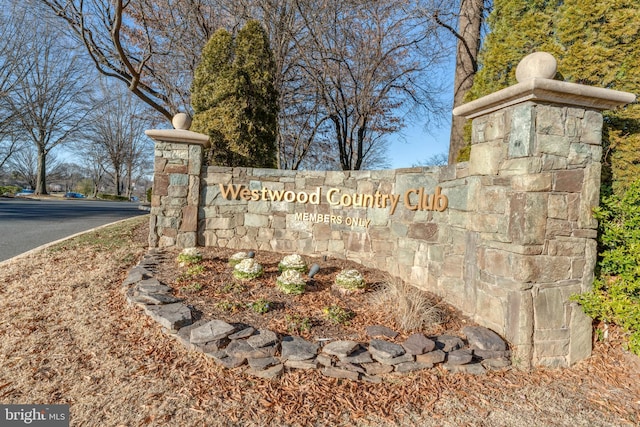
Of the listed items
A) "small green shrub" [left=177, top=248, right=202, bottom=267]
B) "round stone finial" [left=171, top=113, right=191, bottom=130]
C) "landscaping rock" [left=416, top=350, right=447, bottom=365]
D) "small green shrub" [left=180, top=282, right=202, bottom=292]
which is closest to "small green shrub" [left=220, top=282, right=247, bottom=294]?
"small green shrub" [left=180, top=282, right=202, bottom=292]

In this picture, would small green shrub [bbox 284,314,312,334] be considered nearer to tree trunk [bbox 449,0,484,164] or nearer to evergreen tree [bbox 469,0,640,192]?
evergreen tree [bbox 469,0,640,192]

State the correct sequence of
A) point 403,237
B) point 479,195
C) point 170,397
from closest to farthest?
1. point 170,397
2. point 479,195
3. point 403,237

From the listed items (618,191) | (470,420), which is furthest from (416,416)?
(618,191)

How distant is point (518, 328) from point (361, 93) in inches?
296

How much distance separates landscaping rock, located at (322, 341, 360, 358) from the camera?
8.65ft

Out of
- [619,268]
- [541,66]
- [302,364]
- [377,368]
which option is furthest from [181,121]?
[619,268]

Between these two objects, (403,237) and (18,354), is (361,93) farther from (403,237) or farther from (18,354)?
(18,354)

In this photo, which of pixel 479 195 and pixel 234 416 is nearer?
pixel 234 416

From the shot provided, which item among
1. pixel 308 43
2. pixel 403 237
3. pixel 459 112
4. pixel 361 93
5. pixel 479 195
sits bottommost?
pixel 403 237

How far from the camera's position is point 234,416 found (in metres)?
2.11

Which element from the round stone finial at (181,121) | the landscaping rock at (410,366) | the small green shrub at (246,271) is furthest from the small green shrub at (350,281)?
the round stone finial at (181,121)

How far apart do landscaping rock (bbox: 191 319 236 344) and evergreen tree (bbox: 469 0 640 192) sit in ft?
13.1

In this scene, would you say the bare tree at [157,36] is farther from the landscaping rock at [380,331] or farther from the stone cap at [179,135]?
the landscaping rock at [380,331]

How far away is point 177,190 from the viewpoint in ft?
Result: 18.1
